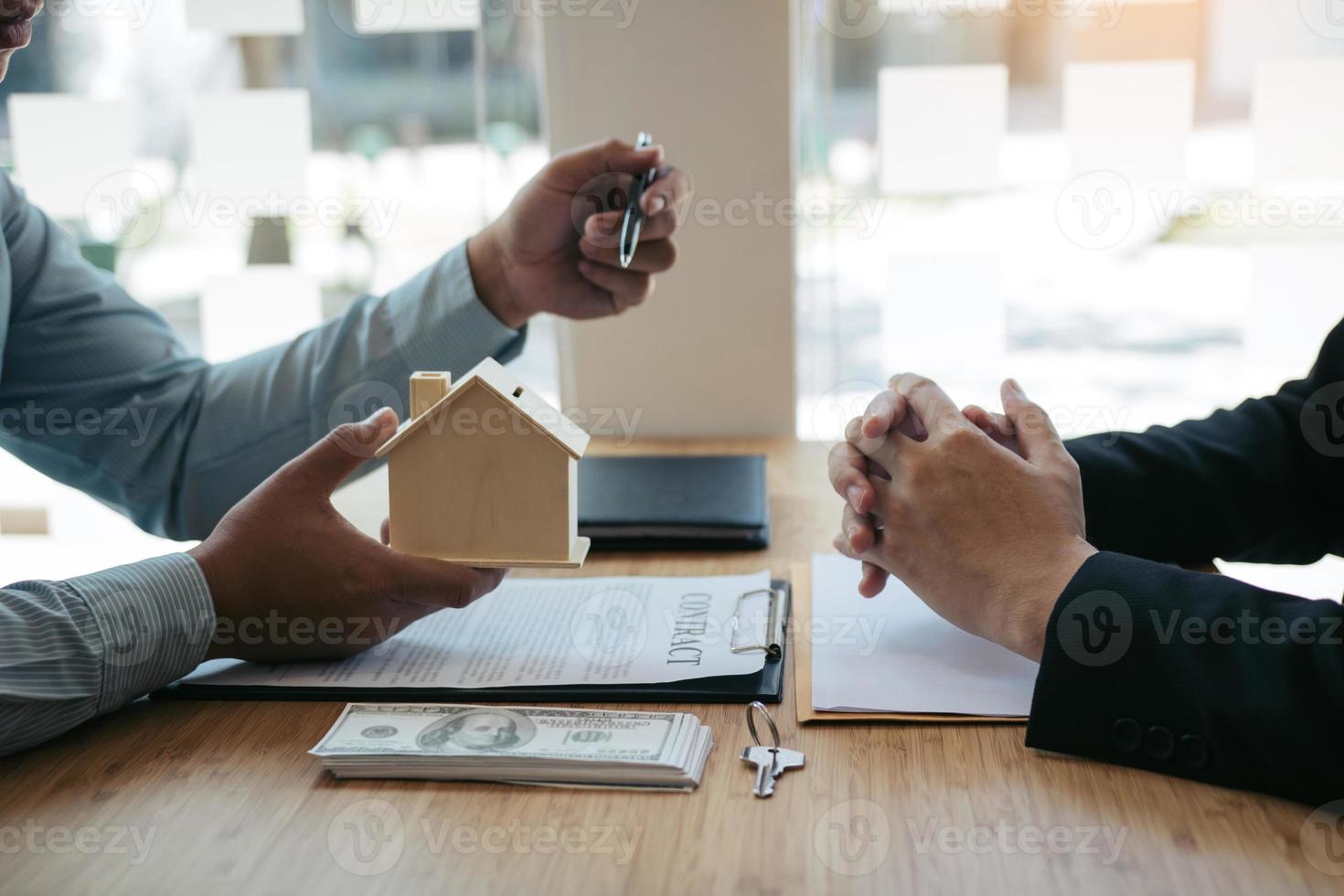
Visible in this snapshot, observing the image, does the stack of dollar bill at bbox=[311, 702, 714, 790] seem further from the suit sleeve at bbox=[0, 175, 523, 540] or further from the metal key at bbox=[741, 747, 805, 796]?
the suit sleeve at bbox=[0, 175, 523, 540]

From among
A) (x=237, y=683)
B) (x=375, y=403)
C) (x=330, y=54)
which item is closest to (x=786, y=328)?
(x=375, y=403)

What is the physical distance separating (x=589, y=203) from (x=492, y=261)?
137 millimetres

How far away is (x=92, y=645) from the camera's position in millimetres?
846

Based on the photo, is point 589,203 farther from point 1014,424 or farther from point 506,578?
point 1014,424

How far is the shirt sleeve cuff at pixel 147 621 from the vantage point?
2.82ft

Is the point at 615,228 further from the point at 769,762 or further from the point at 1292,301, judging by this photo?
the point at 1292,301

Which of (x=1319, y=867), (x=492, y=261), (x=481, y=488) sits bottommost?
(x=1319, y=867)

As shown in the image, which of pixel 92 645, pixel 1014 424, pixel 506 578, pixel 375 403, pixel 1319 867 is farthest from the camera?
pixel 375 403

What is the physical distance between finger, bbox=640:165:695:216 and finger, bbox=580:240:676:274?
0.15 ft

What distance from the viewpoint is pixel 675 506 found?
1.33 metres

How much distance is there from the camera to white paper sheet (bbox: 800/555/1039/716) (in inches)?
33.9

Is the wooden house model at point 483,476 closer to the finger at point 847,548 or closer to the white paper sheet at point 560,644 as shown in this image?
the white paper sheet at point 560,644

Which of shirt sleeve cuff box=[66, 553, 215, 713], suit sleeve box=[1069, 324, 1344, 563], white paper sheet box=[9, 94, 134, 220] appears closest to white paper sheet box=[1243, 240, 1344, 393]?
suit sleeve box=[1069, 324, 1344, 563]

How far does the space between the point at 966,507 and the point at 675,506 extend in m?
0.46
